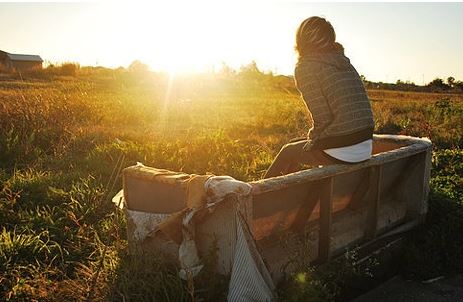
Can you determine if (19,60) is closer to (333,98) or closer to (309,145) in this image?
(309,145)

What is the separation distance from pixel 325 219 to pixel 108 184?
2.68 meters

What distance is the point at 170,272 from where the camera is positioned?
11.0 ft

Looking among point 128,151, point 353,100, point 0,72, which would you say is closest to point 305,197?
point 353,100

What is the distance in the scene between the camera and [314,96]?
12.8ft

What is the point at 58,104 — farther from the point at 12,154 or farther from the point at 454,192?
the point at 454,192

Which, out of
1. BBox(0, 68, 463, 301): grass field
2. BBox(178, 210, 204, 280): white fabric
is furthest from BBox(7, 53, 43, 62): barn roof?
BBox(178, 210, 204, 280): white fabric

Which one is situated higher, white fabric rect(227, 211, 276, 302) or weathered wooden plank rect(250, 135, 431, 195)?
weathered wooden plank rect(250, 135, 431, 195)

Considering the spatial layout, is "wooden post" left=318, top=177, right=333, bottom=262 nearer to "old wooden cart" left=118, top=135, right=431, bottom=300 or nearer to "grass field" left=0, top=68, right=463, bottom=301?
"old wooden cart" left=118, top=135, right=431, bottom=300

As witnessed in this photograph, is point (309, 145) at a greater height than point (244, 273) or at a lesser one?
greater

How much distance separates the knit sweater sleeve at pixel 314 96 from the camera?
3871 millimetres

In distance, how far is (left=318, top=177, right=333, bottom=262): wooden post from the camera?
3797mm

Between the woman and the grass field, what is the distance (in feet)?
3.21

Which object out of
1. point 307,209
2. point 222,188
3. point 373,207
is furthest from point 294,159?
point 222,188

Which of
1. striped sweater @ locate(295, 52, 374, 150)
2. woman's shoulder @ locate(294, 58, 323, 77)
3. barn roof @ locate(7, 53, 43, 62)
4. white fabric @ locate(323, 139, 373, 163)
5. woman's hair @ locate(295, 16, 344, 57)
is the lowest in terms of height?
white fabric @ locate(323, 139, 373, 163)
